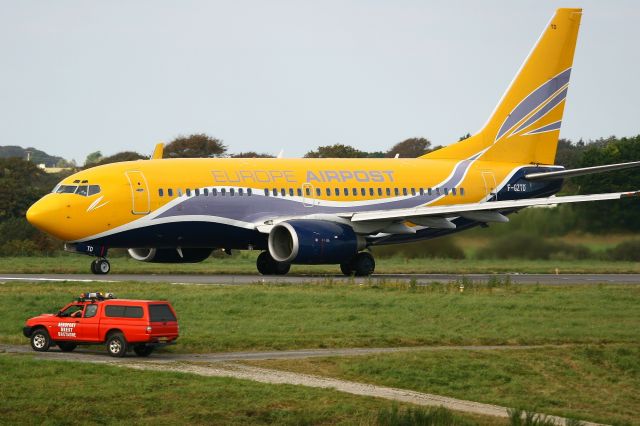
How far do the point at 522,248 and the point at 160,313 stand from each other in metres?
30.6

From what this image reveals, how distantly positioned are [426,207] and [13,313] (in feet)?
73.3

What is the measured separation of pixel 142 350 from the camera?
28.4 metres

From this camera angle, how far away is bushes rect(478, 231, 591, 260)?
55.6 m

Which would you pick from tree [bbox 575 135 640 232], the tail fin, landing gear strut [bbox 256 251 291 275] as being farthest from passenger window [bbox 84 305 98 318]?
tree [bbox 575 135 640 232]

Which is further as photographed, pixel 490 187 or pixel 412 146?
pixel 412 146

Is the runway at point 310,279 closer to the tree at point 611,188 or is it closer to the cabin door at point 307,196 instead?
the cabin door at point 307,196

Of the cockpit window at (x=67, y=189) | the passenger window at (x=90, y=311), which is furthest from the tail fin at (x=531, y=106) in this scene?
the passenger window at (x=90, y=311)

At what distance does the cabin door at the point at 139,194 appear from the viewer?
4641 cm

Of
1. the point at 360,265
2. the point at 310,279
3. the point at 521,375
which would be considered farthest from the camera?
the point at 360,265

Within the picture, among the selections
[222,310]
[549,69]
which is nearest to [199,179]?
[222,310]

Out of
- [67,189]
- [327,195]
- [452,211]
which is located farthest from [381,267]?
[67,189]

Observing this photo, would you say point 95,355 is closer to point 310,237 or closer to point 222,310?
point 222,310

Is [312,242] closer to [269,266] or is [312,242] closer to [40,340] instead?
[269,266]

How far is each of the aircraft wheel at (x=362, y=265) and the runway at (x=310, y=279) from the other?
481 millimetres
